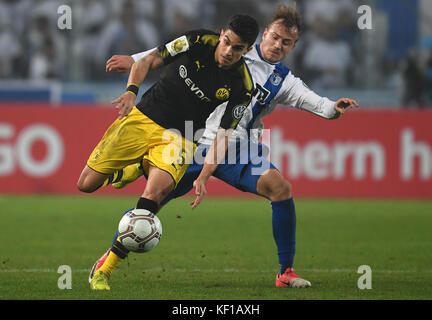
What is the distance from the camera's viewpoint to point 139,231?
629 cm

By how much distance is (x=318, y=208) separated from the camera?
44.2ft

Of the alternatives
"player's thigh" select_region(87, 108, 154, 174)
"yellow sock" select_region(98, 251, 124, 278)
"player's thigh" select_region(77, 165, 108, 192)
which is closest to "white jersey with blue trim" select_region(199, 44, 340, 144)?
"player's thigh" select_region(87, 108, 154, 174)

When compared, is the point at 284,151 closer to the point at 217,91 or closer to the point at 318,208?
the point at 318,208

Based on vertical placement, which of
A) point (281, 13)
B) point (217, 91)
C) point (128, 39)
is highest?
point (128, 39)

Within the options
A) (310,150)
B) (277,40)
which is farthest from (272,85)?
(310,150)

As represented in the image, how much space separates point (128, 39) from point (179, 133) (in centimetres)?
984

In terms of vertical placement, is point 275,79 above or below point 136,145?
above

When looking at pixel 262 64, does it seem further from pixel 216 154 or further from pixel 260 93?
pixel 216 154

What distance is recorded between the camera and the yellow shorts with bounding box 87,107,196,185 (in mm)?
6852

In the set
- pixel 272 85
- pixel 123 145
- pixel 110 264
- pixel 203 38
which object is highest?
pixel 203 38

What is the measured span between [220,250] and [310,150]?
584cm

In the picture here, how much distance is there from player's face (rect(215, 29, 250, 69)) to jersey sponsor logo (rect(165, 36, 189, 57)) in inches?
10.9

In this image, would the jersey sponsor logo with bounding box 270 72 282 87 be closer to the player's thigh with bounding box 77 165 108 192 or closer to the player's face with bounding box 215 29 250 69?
the player's face with bounding box 215 29 250 69

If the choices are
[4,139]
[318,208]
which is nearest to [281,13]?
[318,208]
